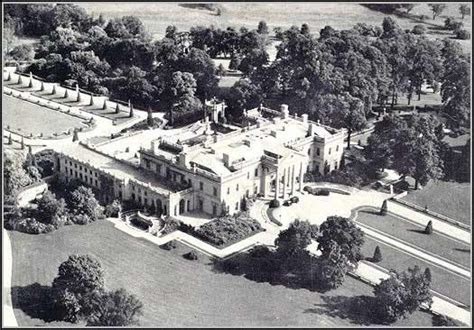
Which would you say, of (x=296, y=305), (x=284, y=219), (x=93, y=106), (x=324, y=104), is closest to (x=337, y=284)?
(x=296, y=305)

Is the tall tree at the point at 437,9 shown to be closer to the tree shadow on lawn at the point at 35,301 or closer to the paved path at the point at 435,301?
the paved path at the point at 435,301

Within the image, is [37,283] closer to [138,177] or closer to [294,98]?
[138,177]

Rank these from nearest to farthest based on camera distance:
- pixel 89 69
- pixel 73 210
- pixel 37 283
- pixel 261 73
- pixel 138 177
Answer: pixel 37 283 → pixel 73 210 → pixel 138 177 → pixel 261 73 → pixel 89 69

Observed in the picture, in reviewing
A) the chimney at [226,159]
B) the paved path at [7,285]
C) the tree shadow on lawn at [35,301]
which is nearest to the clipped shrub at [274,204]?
the chimney at [226,159]

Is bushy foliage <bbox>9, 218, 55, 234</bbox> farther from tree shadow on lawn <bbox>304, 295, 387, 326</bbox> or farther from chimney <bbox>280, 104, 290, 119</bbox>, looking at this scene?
chimney <bbox>280, 104, 290, 119</bbox>

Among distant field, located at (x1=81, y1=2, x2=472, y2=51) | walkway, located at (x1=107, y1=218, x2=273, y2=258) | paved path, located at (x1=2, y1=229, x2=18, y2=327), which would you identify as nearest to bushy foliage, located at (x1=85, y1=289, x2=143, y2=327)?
paved path, located at (x1=2, y1=229, x2=18, y2=327)
